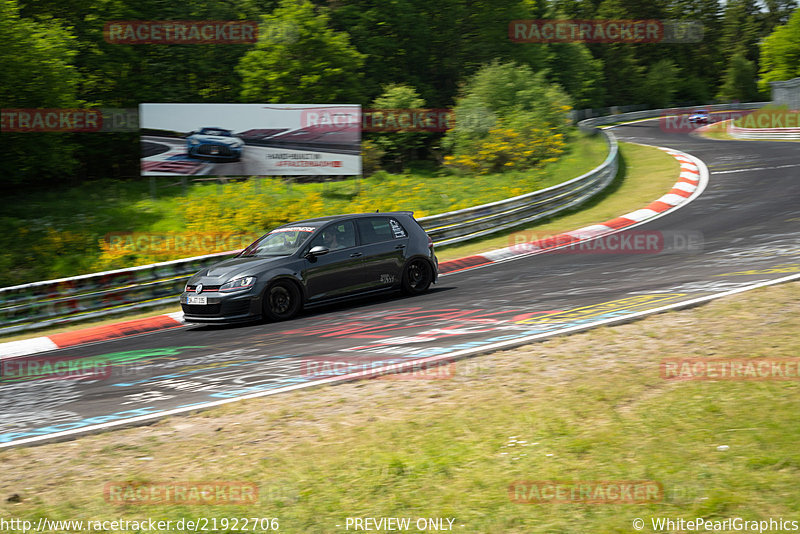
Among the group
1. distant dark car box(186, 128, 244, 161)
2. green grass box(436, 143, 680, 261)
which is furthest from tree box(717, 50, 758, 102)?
distant dark car box(186, 128, 244, 161)

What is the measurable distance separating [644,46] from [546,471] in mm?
104595

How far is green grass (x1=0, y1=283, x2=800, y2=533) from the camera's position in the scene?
12.9 feet

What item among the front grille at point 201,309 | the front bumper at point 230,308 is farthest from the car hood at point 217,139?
the front bumper at point 230,308

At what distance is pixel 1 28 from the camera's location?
27.1 m

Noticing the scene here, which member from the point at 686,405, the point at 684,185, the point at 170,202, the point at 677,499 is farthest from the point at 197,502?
the point at 170,202

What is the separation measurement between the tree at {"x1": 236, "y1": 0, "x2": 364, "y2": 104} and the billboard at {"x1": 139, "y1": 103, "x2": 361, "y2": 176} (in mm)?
12570

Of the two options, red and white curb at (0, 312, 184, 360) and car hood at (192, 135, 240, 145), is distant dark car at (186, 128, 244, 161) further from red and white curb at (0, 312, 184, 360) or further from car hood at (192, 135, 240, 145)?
red and white curb at (0, 312, 184, 360)

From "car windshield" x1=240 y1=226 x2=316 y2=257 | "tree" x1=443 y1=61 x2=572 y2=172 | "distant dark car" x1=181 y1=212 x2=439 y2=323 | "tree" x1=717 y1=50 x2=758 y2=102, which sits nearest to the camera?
"distant dark car" x1=181 y1=212 x2=439 y2=323

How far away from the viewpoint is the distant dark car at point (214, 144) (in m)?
23.4

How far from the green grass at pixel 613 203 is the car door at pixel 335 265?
16.6 feet

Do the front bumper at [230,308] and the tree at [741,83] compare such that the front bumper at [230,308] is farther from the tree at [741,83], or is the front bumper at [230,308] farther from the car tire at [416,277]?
the tree at [741,83]

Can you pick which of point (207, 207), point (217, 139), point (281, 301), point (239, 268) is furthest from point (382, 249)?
point (217, 139)

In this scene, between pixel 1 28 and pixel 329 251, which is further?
pixel 1 28

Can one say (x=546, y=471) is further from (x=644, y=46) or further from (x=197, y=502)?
(x=644, y=46)
